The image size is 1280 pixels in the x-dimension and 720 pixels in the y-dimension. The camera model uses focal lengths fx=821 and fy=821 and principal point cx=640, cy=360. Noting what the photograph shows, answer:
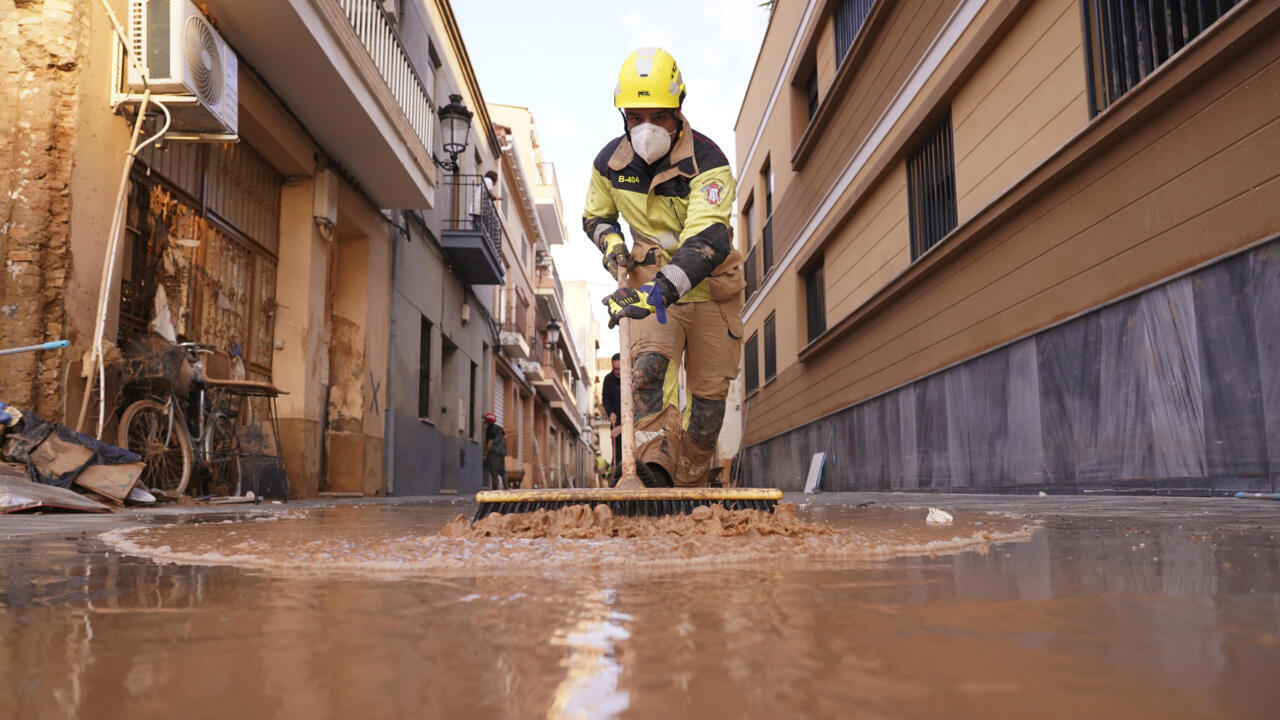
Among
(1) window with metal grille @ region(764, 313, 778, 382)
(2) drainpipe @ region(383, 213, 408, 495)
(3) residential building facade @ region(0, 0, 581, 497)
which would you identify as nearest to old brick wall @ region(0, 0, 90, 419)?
Result: (3) residential building facade @ region(0, 0, 581, 497)

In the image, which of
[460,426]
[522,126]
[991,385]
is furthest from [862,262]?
[522,126]

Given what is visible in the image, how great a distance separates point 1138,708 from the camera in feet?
1.56

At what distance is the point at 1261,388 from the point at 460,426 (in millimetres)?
11966

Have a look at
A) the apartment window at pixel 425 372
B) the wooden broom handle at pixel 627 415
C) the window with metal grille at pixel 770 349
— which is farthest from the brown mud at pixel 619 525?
the window with metal grille at pixel 770 349

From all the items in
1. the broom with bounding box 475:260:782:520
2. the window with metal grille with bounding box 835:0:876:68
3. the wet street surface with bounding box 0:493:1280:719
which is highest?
the window with metal grille with bounding box 835:0:876:68

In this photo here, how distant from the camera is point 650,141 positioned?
11.0ft

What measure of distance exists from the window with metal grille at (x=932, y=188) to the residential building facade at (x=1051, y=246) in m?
0.03

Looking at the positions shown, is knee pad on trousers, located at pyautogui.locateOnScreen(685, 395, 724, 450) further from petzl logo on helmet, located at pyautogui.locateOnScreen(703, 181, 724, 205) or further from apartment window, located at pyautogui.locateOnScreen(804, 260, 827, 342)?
apartment window, located at pyautogui.locateOnScreen(804, 260, 827, 342)

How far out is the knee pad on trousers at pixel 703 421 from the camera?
144 inches

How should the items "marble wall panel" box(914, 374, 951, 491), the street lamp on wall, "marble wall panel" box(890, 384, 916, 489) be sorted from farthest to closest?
the street lamp on wall
"marble wall panel" box(890, 384, 916, 489)
"marble wall panel" box(914, 374, 951, 491)

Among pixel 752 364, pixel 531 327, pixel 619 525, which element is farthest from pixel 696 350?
pixel 531 327

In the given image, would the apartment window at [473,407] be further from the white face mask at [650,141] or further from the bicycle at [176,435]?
the white face mask at [650,141]

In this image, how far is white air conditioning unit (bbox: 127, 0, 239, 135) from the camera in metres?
4.79

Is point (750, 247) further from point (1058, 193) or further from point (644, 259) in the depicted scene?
point (644, 259)
